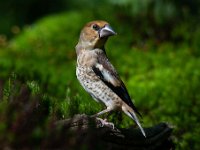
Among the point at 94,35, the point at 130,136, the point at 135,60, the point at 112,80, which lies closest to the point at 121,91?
the point at 112,80

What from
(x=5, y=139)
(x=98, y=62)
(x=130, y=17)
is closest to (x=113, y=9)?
(x=130, y=17)

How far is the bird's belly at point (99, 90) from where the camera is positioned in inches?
226

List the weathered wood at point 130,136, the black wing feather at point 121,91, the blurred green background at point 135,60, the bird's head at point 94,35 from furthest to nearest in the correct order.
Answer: the blurred green background at point 135,60 < the bird's head at point 94,35 < the black wing feather at point 121,91 < the weathered wood at point 130,136

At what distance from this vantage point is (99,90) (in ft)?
18.9

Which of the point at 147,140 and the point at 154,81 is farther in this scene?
the point at 154,81

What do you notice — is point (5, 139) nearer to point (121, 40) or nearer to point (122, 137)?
point (122, 137)

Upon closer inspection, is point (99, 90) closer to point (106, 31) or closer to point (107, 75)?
point (107, 75)

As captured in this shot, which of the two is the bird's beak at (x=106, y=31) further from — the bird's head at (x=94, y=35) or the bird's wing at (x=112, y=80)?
the bird's wing at (x=112, y=80)

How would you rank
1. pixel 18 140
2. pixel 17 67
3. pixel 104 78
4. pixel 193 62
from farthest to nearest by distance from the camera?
1. pixel 193 62
2. pixel 17 67
3. pixel 104 78
4. pixel 18 140

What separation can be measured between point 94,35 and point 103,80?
1.47 feet

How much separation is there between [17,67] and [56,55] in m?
1.37

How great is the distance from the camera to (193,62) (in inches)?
374

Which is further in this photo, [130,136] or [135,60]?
[135,60]

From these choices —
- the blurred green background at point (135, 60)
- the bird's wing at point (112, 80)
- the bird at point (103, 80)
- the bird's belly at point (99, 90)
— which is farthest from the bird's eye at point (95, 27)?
the blurred green background at point (135, 60)
